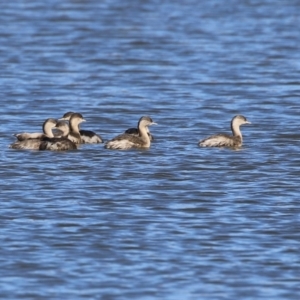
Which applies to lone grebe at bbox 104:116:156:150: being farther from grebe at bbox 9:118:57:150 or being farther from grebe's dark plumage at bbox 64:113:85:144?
grebe at bbox 9:118:57:150

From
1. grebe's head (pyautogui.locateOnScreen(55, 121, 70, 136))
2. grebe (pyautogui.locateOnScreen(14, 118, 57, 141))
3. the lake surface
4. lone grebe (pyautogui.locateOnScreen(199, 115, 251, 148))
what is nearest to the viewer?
the lake surface

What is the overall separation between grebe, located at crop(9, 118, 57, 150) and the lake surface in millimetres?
197

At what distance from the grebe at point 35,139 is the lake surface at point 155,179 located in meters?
0.20

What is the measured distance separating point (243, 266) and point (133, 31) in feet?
72.2

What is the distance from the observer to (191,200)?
12633mm

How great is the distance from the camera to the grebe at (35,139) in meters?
15.5

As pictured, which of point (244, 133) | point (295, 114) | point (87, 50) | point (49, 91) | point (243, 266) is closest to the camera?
point (243, 266)

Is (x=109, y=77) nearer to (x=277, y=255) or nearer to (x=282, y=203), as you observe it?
(x=282, y=203)

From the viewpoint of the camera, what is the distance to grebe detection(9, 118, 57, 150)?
51.0 feet

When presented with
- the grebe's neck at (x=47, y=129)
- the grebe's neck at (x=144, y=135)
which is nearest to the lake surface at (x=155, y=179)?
the grebe's neck at (x=144, y=135)

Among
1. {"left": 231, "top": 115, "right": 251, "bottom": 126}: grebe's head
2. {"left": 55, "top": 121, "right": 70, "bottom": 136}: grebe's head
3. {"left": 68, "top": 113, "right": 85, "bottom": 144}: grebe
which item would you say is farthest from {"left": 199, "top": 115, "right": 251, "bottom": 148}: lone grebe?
{"left": 55, "top": 121, "right": 70, "bottom": 136}: grebe's head

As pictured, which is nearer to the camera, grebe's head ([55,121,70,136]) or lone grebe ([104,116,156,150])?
lone grebe ([104,116,156,150])

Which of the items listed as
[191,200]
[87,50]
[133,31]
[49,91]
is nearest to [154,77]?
[49,91]

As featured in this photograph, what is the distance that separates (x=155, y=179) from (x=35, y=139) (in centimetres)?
251
